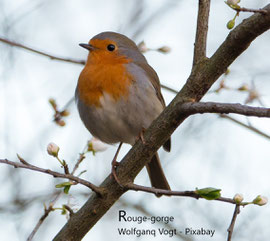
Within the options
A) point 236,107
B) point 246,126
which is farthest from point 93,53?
point 236,107

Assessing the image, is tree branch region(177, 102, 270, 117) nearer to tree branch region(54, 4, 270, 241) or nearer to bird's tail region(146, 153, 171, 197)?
tree branch region(54, 4, 270, 241)

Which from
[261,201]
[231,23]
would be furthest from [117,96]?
[261,201]

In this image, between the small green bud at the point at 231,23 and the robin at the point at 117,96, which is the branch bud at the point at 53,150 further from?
the small green bud at the point at 231,23

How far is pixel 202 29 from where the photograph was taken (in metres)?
2.55

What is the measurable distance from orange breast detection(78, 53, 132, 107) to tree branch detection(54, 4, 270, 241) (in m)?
1.13

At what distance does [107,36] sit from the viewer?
14.8 feet

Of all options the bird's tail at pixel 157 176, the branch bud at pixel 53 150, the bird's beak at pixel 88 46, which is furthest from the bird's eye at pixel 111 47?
the branch bud at pixel 53 150

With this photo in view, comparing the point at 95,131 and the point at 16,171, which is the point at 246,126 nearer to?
the point at 95,131

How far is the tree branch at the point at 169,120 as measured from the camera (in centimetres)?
222

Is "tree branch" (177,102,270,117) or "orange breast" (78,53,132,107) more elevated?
"orange breast" (78,53,132,107)

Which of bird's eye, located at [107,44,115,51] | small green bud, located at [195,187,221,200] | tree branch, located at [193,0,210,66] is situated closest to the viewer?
small green bud, located at [195,187,221,200]

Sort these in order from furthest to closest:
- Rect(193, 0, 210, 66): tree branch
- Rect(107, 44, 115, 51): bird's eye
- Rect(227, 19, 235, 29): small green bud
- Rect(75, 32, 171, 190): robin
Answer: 1. Rect(107, 44, 115, 51): bird's eye
2. Rect(75, 32, 171, 190): robin
3. Rect(193, 0, 210, 66): tree branch
4. Rect(227, 19, 235, 29): small green bud

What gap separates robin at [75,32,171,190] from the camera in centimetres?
374

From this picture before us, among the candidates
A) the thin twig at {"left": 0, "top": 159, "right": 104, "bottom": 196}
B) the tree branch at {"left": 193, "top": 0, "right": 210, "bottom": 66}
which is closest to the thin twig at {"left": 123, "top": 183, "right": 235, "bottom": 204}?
the thin twig at {"left": 0, "top": 159, "right": 104, "bottom": 196}
